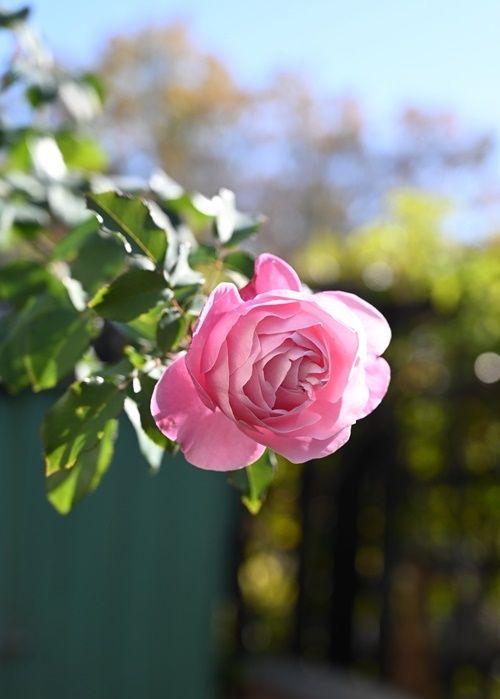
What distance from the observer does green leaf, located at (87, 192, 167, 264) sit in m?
0.84

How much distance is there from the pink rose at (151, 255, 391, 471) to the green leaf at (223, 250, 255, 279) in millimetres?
317

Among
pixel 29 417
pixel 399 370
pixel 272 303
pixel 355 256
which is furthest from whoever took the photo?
pixel 355 256

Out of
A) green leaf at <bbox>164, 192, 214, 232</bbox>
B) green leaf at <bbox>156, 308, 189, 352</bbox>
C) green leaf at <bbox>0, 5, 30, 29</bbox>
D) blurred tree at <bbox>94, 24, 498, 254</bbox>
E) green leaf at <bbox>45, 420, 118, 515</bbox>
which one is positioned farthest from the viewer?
blurred tree at <bbox>94, 24, 498, 254</bbox>

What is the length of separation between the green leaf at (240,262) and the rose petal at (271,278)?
29 centimetres

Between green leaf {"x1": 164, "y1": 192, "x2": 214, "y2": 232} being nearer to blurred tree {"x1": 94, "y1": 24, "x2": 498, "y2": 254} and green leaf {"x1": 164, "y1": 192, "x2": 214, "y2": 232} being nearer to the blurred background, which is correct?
the blurred background

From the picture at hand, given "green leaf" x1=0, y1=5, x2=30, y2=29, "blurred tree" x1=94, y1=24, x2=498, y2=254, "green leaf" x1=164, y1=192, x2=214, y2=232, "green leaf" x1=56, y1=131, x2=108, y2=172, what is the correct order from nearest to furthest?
"green leaf" x1=164, y1=192, x2=214, y2=232 → "green leaf" x1=0, y1=5, x2=30, y2=29 → "green leaf" x1=56, y1=131, x2=108, y2=172 → "blurred tree" x1=94, y1=24, x2=498, y2=254

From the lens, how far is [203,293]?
0.92 meters

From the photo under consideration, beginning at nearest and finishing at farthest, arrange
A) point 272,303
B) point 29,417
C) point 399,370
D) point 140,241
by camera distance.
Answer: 1. point 272,303
2. point 140,241
3. point 29,417
4. point 399,370

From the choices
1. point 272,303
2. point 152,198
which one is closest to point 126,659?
point 152,198

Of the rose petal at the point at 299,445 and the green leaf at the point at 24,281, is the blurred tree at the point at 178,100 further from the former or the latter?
the rose petal at the point at 299,445

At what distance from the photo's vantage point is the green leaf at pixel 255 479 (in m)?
0.88

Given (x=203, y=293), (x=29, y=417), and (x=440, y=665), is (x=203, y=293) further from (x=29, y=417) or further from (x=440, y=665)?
(x=440, y=665)

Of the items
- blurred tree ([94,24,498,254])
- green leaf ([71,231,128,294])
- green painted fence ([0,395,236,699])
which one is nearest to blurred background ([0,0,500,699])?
green painted fence ([0,395,236,699])

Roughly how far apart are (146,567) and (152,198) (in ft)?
8.37
